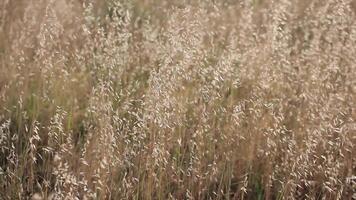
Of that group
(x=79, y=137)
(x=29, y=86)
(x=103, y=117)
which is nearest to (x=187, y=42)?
(x=103, y=117)

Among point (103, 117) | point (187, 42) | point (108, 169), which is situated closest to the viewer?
point (108, 169)

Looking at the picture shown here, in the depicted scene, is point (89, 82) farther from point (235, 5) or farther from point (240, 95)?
point (235, 5)

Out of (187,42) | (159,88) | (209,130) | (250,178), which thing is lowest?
(250,178)

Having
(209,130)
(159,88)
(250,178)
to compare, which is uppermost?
(159,88)

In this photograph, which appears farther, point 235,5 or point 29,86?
point 235,5

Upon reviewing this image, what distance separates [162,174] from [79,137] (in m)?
0.63

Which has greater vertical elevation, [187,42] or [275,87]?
[187,42]

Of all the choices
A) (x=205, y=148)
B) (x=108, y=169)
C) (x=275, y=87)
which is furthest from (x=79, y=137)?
(x=275, y=87)

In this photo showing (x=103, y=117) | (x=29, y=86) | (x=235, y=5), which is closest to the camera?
(x=103, y=117)

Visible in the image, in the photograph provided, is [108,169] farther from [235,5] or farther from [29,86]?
[235,5]

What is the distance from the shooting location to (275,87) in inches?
135

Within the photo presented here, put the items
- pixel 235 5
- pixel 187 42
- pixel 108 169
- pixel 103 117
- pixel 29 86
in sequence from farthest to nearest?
pixel 235 5
pixel 29 86
pixel 187 42
pixel 103 117
pixel 108 169

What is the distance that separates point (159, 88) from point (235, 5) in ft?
8.25

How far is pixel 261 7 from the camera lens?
16.3ft
